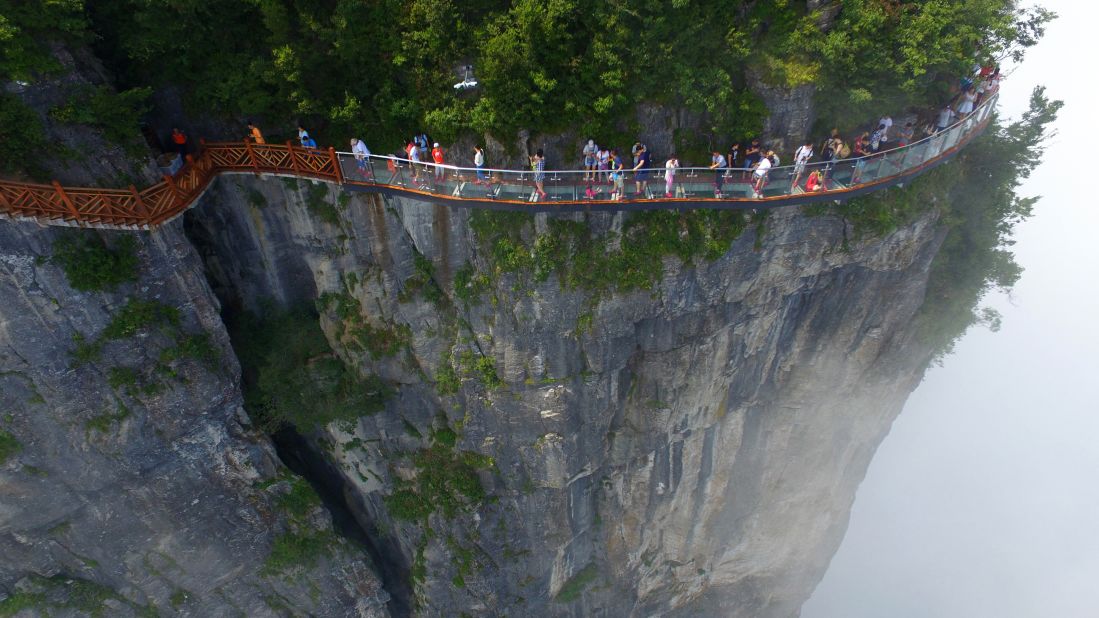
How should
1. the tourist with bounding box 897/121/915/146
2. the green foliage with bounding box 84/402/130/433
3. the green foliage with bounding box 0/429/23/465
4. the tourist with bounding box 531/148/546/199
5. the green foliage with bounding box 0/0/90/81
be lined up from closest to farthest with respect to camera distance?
the green foliage with bounding box 0/0/90/81 → the tourist with bounding box 531/148/546/199 → the tourist with bounding box 897/121/915/146 → the green foliage with bounding box 0/429/23/465 → the green foliage with bounding box 84/402/130/433

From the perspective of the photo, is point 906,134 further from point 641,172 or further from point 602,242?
point 602,242

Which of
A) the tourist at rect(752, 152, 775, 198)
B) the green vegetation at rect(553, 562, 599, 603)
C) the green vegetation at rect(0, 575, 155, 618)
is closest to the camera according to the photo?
the tourist at rect(752, 152, 775, 198)

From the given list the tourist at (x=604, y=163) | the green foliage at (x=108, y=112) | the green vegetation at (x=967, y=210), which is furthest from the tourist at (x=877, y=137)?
the green foliage at (x=108, y=112)

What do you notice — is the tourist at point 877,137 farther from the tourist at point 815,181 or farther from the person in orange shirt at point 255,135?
the person in orange shirt at point 255,135

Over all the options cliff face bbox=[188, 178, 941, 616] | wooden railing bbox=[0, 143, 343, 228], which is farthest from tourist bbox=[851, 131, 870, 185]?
wooden railing bbox=[0, 143, 343, 228]

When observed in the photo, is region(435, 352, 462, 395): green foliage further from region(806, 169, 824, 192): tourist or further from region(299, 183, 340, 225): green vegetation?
region(806, 169, 824, 192): tourist

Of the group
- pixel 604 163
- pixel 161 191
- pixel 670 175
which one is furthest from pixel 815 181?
pixel 161 191

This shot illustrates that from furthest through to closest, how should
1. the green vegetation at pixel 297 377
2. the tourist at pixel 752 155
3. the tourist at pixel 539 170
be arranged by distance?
the green vegetation at pixel 297 377 < the tourist at pixel 752 155 < the tourist at pixel 539 170

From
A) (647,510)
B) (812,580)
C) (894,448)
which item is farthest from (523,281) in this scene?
(894,448)
